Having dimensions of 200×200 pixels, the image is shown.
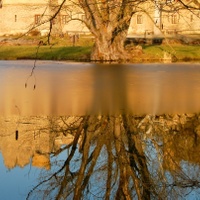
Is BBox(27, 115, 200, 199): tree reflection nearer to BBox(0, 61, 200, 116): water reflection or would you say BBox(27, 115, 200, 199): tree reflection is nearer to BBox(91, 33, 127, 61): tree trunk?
BBox(0, 61, 200, 116): water reflection

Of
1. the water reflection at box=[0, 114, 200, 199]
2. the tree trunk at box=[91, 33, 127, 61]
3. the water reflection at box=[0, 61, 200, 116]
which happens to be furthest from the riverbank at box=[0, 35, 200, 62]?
the water reflection at box=[0, 114, 200, 199]

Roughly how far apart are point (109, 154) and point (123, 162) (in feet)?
1.13

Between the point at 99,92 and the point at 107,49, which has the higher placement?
the point at 107,49

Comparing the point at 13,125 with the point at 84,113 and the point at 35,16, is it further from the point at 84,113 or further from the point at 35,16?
the point at 35,16

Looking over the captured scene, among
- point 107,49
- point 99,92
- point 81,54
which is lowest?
point 99,92

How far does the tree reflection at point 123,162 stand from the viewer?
5711 mm

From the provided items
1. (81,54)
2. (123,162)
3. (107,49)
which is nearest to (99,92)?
(123,162)

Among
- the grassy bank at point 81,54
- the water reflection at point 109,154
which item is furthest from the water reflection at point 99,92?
the grassy bank at point 81,54

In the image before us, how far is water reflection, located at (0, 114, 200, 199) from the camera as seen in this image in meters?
5.76

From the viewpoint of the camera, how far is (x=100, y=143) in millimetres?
7426

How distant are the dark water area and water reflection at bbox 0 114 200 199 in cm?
1

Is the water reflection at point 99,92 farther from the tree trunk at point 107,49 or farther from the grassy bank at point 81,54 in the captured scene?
the grassy bank at point 81,54

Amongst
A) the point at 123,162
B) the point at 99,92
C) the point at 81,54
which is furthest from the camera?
the point at 81,54

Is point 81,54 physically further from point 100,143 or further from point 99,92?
point 100,143
